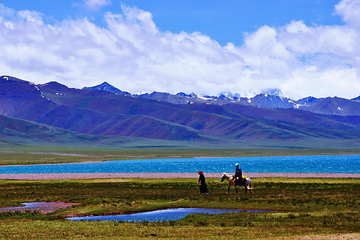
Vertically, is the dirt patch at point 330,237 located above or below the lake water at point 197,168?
above

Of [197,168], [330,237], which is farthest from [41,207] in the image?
[197,168]

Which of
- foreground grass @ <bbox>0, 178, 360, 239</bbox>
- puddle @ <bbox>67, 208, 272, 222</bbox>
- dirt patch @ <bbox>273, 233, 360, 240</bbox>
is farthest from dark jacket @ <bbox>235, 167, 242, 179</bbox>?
dirt patch @ <bbox>273, 233, 360, 240</bbox>

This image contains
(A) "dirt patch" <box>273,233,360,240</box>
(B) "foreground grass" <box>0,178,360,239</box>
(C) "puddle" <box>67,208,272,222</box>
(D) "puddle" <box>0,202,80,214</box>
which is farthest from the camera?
(D) "puddle" <box>0,202,80,214</box>

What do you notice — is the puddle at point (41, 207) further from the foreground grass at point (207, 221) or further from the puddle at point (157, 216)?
the puddle at point (157, 216)

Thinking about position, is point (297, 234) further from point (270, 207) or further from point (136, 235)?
point (270, 207)

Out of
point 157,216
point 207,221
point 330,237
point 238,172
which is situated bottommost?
point 157,216

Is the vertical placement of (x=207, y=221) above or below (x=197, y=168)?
above

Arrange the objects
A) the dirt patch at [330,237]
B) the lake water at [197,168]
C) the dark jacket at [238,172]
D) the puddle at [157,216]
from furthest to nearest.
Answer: the lake water at [197,168] → the dark jacket at [238,172] → the puddle at [157,216] → the dirt patch at [330,237]

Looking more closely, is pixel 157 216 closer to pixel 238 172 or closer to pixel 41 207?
pixel 238 172

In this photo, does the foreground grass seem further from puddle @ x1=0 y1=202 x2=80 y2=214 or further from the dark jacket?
the dark jacket

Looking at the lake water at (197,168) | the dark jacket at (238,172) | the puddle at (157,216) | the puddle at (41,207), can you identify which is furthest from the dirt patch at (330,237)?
the lake water at (197,168)

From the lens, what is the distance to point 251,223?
1004 inches

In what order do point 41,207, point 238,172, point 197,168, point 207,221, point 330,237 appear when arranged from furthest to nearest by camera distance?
point 197,168
point 238,172
point 41,207
point 207,221
point 330,237

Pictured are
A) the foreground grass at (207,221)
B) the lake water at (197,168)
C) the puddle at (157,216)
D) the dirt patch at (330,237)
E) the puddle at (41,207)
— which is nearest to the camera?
the dirt patch at (330,237)
